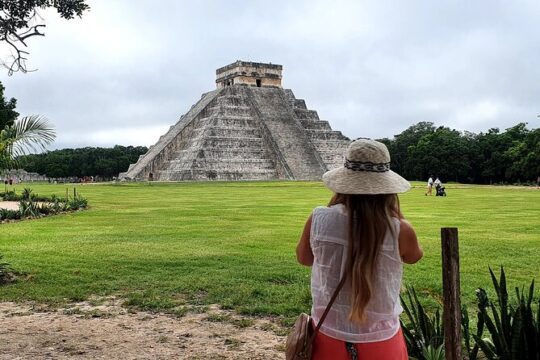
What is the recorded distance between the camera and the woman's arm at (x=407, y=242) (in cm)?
→ 241

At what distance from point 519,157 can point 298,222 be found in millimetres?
41899

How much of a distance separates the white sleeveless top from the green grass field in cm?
325

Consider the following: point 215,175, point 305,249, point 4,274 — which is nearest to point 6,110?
point 215,175

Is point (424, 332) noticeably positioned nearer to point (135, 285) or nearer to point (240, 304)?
point (240, 304)

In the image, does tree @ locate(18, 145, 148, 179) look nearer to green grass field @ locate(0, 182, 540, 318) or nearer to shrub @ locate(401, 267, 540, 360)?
green grass field @ locate(0, 182, 540, 318)

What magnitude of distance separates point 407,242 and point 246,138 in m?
45.6

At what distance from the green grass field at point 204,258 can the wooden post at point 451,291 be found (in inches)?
111

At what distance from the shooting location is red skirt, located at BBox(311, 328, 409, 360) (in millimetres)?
2355

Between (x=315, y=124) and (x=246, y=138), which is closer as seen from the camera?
(x=246, y=138)

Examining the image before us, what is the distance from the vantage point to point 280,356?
14.7ft

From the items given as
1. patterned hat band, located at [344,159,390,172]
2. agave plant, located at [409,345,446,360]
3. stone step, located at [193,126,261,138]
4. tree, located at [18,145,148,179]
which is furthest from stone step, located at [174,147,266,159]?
patterned hat band, located at [344,159,390,172]

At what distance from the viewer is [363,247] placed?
232 centimetres

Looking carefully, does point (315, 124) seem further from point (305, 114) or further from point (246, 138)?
Answer: point (246, 138)

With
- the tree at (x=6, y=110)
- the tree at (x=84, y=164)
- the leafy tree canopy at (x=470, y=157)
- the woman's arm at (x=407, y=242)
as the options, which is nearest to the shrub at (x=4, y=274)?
the woman's arm at (x=407, y=242)
